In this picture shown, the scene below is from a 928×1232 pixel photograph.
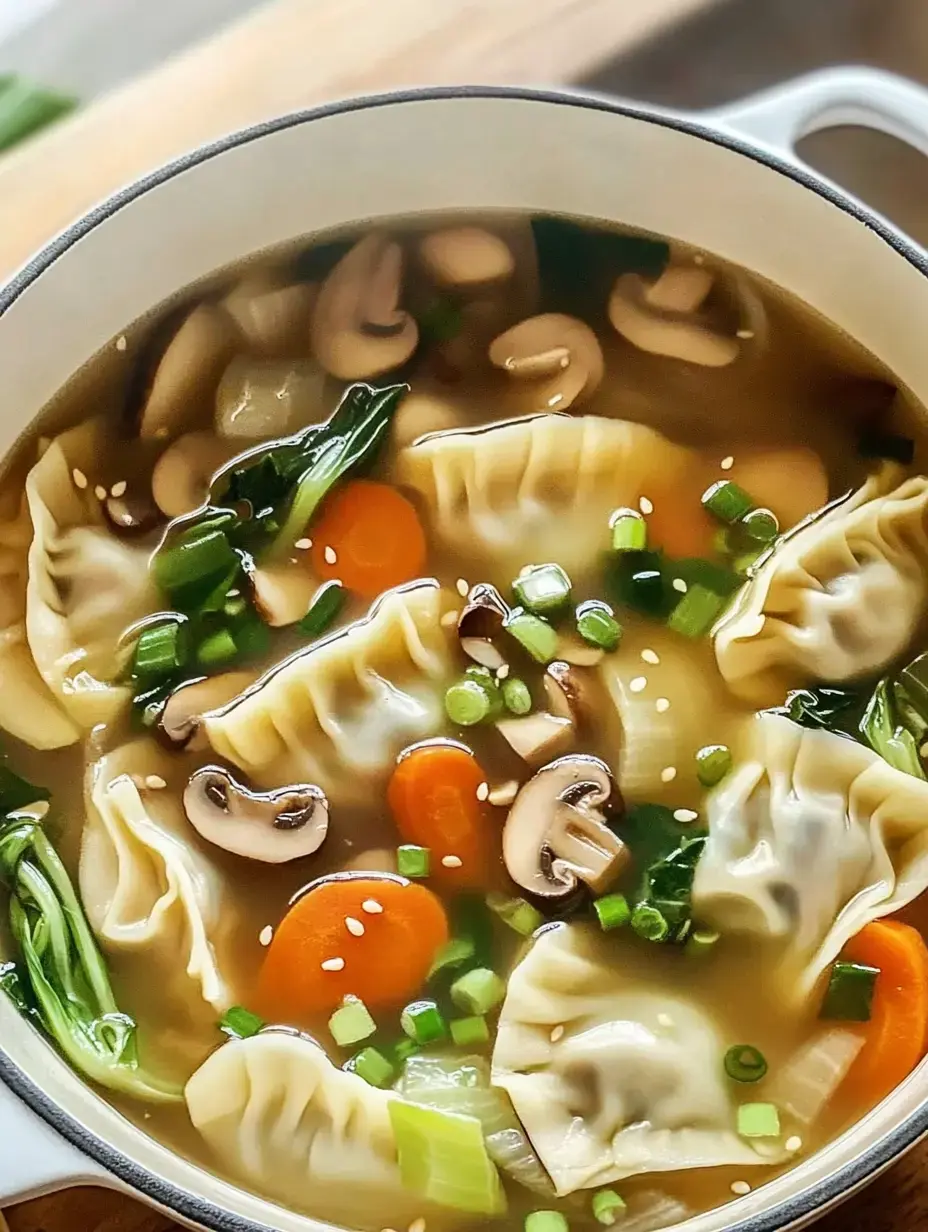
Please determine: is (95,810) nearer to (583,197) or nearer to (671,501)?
(671,501)

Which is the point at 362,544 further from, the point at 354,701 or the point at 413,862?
the point at 413,862

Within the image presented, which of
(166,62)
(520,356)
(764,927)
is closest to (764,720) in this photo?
(764,927)

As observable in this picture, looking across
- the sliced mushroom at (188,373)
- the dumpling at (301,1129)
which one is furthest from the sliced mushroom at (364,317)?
the dumpling at (301,1129)

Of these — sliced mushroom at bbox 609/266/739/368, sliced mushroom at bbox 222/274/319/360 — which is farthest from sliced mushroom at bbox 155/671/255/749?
sliced mushroom at bbox 609/266/739/368

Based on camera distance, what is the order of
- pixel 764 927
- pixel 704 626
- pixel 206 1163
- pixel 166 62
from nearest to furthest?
pixel 206 1163
pixel 764 927
pixel 704 626
pixel 166 62

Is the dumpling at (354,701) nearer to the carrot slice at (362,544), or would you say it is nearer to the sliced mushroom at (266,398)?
the carrot slice at (362,544)
